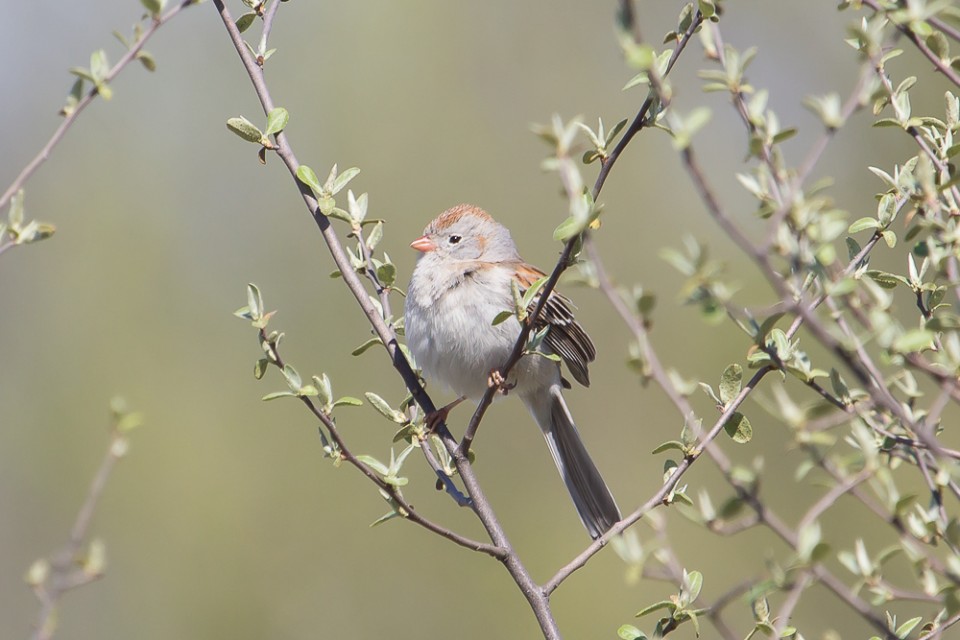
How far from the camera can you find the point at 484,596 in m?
9.79

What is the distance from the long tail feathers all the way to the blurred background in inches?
76.3

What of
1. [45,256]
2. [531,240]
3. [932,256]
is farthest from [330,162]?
[932,256]

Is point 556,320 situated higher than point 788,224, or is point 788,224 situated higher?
point 556,320

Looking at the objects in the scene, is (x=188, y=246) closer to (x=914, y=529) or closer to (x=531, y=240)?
(x=531, y=240)

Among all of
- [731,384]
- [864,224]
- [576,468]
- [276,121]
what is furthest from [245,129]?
[576,468]

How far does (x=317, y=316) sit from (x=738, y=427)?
864 cm

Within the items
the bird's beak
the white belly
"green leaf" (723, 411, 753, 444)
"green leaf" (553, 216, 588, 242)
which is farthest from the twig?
the bird's beak

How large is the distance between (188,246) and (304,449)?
11.2ft

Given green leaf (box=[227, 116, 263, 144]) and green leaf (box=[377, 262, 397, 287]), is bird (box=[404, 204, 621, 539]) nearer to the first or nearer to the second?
green leaf (box=[377, 262, 397, 287])

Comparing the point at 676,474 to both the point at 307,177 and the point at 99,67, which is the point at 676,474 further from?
the point at 99,67

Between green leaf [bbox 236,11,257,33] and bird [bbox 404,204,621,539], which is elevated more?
green leaf [bbox 236,11,257,33]

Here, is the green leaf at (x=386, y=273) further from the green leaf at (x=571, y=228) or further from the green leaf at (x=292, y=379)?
the green leaf at (x=571, y=228)

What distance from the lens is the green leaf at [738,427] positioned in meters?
2.88

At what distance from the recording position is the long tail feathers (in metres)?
5.04
